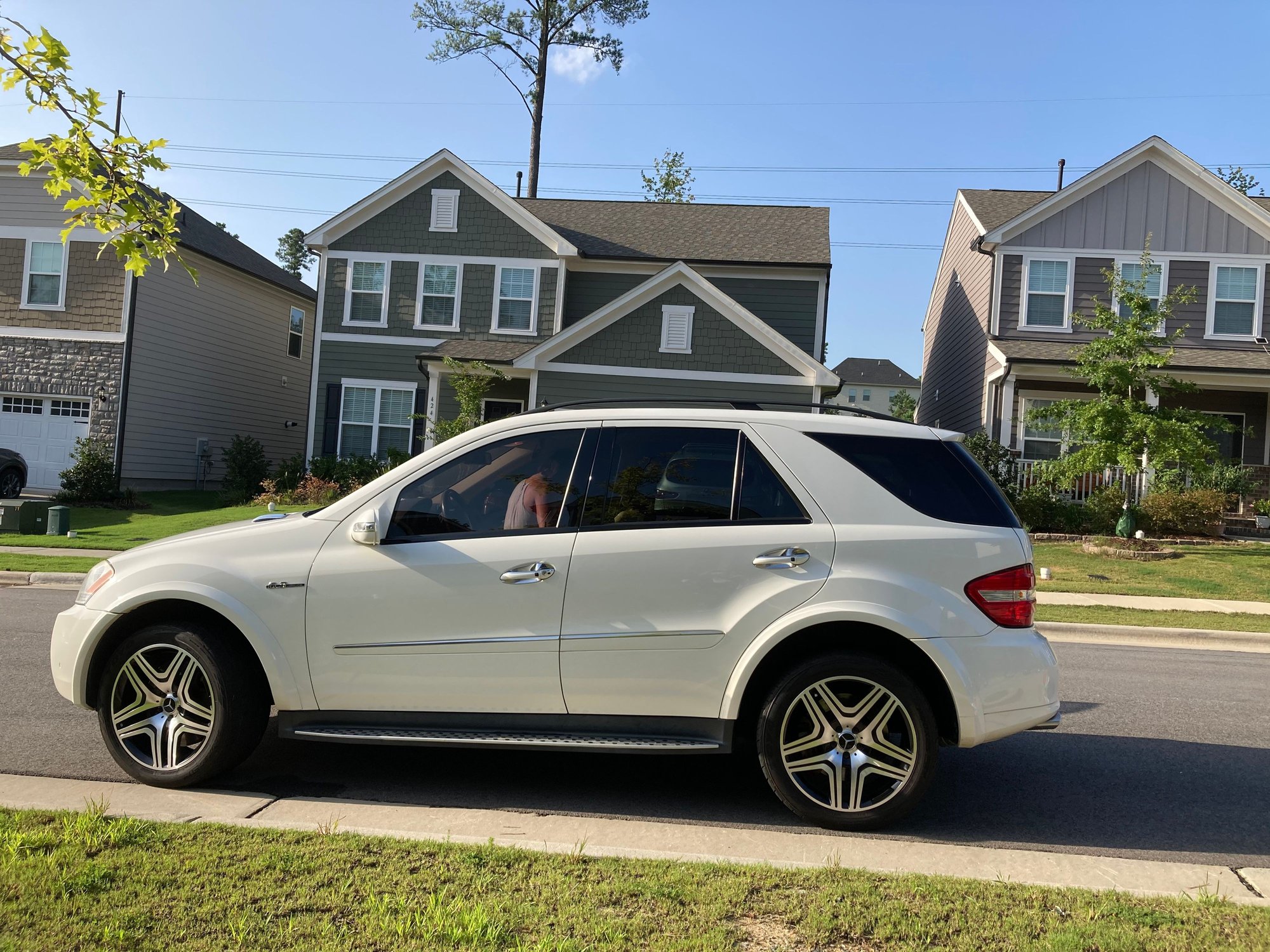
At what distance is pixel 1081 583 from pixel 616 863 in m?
13.4

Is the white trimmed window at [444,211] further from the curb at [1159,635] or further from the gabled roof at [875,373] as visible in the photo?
the gabled roof at [875,373]

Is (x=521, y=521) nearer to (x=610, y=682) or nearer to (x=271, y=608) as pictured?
(x=610, y=682)

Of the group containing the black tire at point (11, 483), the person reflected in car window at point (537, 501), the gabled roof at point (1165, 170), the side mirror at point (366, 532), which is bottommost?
the black tire at point (11, 483)

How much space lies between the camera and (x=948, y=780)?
535 centimetres

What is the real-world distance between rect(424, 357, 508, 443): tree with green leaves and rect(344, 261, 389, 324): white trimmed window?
12.0 feet

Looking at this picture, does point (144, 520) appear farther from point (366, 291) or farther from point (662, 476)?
point (662, 476)

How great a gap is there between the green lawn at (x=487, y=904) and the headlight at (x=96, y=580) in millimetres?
1331

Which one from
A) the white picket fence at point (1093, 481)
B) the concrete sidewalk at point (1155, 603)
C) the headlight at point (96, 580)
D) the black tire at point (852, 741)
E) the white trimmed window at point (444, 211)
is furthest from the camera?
the white trimmed window at point (444, 211)

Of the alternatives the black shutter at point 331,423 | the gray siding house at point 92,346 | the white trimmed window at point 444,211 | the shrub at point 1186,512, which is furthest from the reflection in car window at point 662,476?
the gray siding house at point 92,346

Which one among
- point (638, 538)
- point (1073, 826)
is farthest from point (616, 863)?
point (1073, 826)

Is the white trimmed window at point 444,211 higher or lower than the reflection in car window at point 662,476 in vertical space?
higher

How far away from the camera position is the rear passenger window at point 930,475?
4.54 metres

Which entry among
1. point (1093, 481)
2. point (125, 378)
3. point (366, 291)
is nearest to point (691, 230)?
point (366, 291)

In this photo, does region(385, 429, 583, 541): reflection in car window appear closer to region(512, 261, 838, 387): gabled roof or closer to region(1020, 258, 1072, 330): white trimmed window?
region(512, 261, 838, 387): gabled roof
